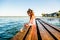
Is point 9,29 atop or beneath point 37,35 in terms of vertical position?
beneath

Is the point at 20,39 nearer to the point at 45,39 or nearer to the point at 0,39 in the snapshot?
the point at 45,39

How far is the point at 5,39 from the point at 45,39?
387cm

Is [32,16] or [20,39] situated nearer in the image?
[20,39]

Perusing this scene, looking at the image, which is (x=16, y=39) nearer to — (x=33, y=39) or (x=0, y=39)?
(x=33, y=39)

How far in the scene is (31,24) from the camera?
7434 mm

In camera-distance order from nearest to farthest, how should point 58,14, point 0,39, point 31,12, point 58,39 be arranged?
point 58,39
point 31,12
point 0,39
point 58,14

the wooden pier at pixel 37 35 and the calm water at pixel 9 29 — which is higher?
the wooden pier at pixel 37 35

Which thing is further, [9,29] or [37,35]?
[9,29]

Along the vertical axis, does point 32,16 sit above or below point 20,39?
above

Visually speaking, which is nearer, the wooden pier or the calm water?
the wooden pier

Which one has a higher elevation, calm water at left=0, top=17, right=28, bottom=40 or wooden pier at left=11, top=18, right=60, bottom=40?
wooden pier at left=11, top=18, right=60, bottom=40

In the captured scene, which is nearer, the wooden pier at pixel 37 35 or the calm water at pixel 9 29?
the wooden pier at pixel 37 35

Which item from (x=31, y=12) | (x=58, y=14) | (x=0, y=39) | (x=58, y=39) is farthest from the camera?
(x=58, y=14)

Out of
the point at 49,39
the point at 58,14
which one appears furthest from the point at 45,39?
the point at 58,14
